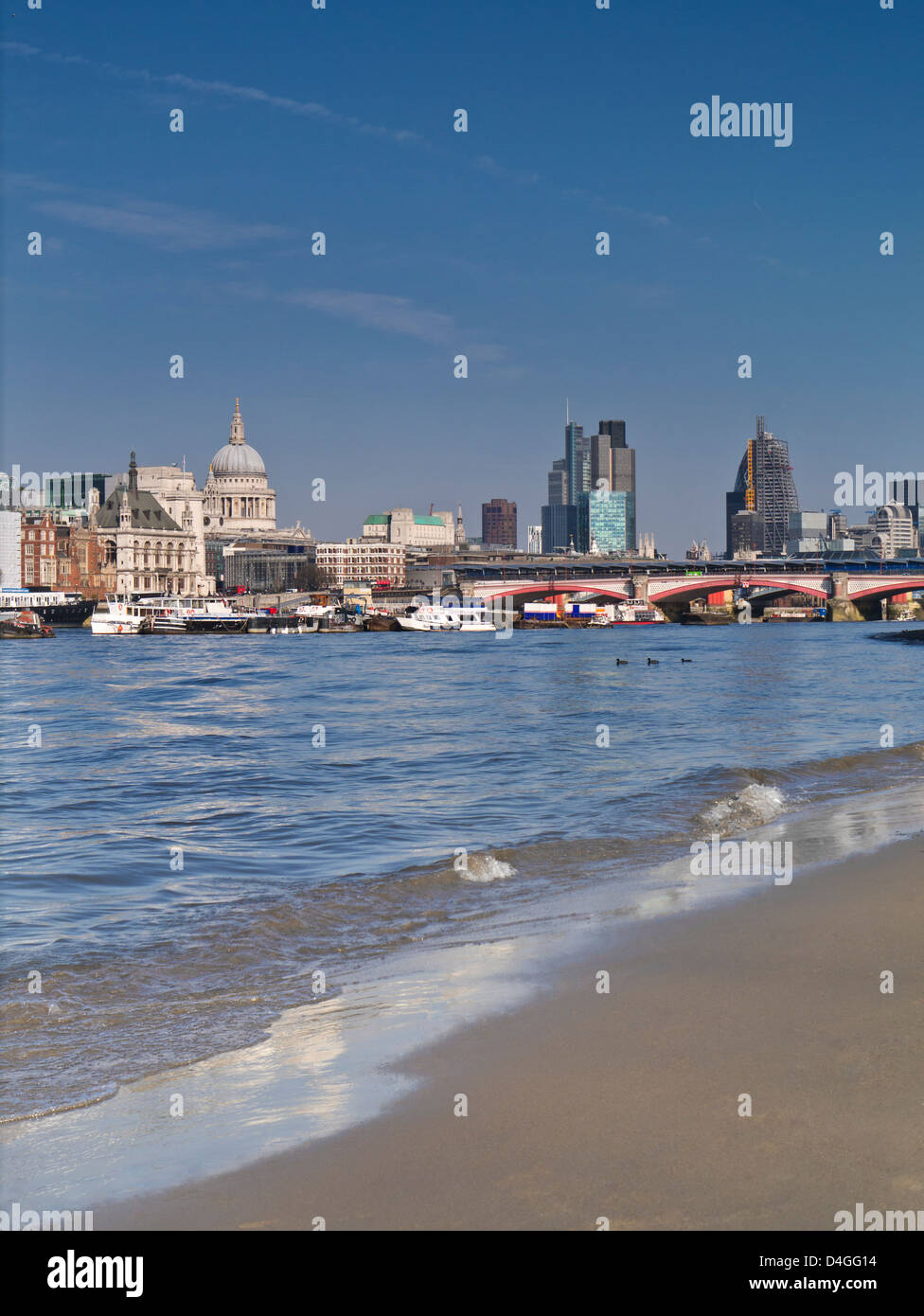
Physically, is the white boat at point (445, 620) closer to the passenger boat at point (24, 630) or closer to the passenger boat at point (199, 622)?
the passenger boat at point (199, 622)

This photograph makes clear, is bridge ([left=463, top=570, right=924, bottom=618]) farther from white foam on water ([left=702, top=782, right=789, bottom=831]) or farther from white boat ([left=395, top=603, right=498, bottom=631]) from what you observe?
white foam on water ([left=702, top=782, right=789, bottom=831])

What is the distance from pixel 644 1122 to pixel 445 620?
131 metres

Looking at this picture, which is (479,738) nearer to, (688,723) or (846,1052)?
(688,723)

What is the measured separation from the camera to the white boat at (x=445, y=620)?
13575 cm

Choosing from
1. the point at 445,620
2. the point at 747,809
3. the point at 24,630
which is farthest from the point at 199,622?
the point at 747,809

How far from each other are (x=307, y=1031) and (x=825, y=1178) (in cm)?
370

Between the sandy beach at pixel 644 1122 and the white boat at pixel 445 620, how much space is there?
12710cm

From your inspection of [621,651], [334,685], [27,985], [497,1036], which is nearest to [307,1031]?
[497,1036]

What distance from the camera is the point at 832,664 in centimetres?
6388

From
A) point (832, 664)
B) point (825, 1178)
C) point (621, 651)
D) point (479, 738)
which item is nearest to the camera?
point (825, 1178)

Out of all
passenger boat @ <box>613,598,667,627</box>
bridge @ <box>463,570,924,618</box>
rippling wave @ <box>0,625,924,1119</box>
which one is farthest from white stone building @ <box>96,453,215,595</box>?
rippling wave @ <box>0,625,924,1119</box>

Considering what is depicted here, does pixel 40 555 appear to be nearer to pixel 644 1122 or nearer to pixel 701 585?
pixel 701 585

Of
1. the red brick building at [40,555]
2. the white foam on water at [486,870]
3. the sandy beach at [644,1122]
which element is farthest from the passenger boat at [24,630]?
the sandy beach at [644,1122]

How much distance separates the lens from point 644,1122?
580 cm
